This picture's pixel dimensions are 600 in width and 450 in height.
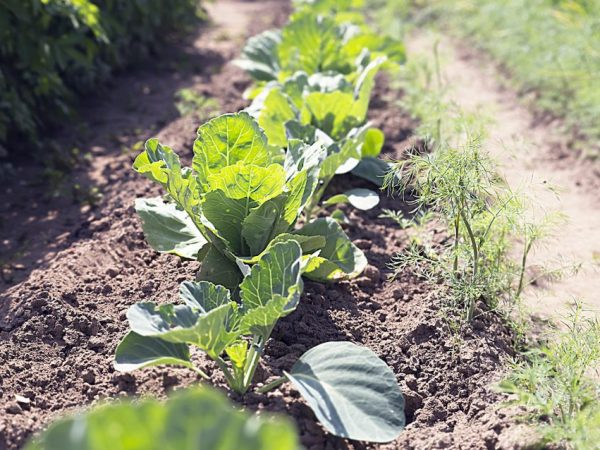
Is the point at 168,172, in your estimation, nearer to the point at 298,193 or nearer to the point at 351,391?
the point at 298,193

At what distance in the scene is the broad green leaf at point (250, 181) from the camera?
298cm

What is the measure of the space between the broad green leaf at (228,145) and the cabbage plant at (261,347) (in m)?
0.68

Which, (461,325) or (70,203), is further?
(70,203)

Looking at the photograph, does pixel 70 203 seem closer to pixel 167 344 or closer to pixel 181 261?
pixel 181 261

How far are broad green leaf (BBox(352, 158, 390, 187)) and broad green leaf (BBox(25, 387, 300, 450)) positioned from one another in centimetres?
287

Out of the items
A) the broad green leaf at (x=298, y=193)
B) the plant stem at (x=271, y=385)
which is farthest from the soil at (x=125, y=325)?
the broad green leaf at (x=298, y=193)

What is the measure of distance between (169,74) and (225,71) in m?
0.49

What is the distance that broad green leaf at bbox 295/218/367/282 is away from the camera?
3.34 meters

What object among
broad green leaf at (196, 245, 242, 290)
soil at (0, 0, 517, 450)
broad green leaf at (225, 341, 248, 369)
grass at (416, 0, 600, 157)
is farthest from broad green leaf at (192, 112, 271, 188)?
grass at (416, 0, 600, 157)

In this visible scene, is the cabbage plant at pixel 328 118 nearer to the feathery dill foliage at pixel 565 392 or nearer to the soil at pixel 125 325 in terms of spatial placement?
the soil at pixel 125 325

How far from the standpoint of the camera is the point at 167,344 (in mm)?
2639

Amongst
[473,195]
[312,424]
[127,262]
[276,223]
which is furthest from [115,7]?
[312,424]

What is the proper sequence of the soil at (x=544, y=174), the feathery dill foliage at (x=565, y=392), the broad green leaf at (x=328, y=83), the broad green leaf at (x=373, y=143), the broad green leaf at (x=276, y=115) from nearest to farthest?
the feathery dill foliage at (x=565, y=392), the soil at (x=544, y=174), the broad green leaf at (x=276, y=115), the broad green leaf at (x=373, y=143), the broad green leaf at (x=328, y=83)

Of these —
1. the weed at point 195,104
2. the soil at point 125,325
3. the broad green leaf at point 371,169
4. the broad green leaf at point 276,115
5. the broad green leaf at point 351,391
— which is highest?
the broad green leaf at point 276,115
